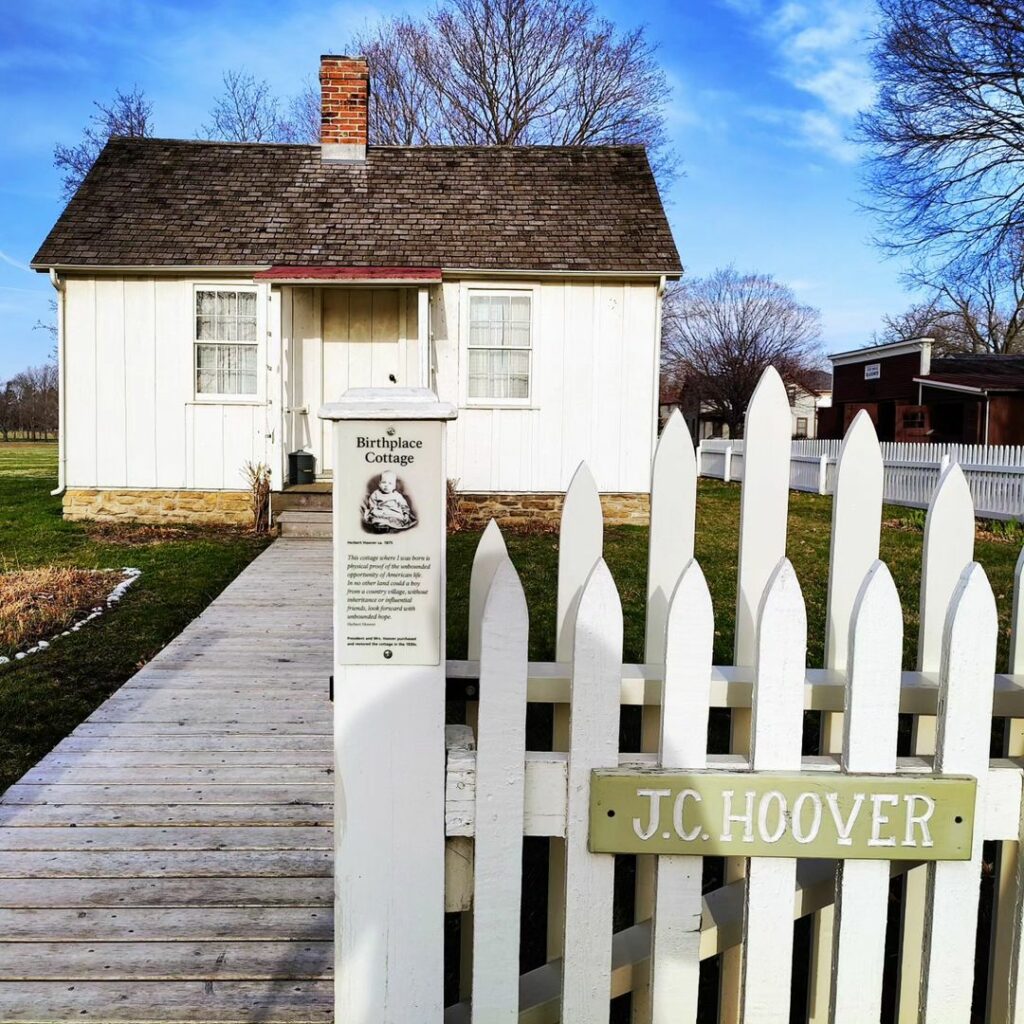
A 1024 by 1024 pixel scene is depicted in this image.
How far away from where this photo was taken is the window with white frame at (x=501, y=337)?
12.2 metres

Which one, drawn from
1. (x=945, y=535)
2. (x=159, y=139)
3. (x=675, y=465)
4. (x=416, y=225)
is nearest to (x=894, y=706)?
(x=945, y=535)

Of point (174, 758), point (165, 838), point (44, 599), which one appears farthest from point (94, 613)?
point (165, 838)

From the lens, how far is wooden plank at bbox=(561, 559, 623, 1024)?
1.72 m

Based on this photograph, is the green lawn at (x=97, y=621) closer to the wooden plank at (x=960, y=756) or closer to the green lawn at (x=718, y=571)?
the green lawn at (x=718, y=571)

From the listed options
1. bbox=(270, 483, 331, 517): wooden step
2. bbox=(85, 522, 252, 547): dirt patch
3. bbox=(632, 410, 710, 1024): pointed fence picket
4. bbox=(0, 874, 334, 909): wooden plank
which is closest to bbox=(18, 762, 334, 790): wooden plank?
bbox=(0, 874, 334, 909): wooden plank

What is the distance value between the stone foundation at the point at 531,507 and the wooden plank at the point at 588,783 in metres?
10.3

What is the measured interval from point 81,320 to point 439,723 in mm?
12053

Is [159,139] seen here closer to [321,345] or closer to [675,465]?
[321,345]

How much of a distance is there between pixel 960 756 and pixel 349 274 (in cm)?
1068

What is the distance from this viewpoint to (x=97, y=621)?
6.63 meters

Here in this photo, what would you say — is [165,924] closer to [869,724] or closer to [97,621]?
[869,724]

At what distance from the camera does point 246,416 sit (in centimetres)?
1203

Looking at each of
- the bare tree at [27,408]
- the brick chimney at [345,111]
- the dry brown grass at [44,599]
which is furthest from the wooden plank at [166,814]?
the bare tree at [27,408]

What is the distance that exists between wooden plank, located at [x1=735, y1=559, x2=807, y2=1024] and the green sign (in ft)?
0.07
